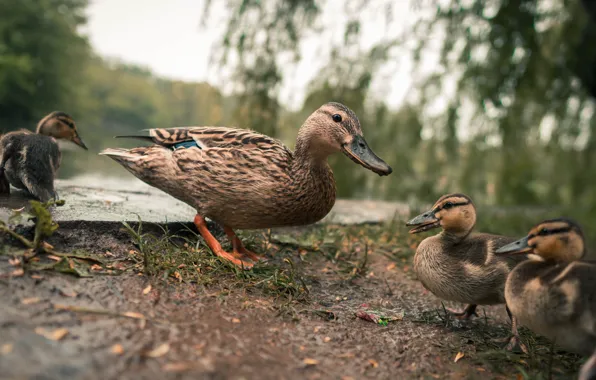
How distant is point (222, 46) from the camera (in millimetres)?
6629

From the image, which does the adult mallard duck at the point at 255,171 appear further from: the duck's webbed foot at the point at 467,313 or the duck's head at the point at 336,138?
the duck's webbed foot at the point at 467,313

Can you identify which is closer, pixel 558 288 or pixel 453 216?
pixel 558 288

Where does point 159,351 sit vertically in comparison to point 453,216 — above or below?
below

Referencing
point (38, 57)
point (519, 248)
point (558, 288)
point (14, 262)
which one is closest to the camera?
point (558, 288)

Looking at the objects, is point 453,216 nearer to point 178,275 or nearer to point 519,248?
point 519,248

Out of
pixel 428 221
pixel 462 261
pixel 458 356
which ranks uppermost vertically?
pixel 428 221

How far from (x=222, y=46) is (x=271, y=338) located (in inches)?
199

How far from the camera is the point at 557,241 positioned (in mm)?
2639

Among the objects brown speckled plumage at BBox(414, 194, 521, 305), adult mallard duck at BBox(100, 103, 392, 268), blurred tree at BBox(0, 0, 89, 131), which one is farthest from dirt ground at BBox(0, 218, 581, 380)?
blurred tree at BBox(0, 0, 89, 131)

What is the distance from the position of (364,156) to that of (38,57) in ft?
29.9

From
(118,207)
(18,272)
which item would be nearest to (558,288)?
(18,272)

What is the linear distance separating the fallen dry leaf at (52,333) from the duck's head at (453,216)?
231cm

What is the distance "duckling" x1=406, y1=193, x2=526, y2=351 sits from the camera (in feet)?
10.8

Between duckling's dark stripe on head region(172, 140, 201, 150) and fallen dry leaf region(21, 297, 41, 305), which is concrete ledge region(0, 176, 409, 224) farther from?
fallen dry leaf region(21, 297, 41, 305)
